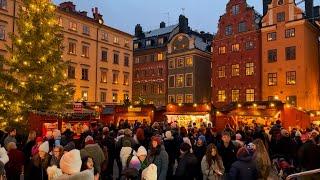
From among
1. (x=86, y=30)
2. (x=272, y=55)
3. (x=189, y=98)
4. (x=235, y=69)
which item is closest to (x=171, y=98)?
(x=189, y=98)

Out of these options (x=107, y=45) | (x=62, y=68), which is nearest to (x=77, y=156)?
(x=62, y=68)

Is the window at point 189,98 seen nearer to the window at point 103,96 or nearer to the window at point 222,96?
the window at point 222,96

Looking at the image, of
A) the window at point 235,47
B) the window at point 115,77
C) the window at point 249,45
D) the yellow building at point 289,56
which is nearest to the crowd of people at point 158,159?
the yellow building at point 289,56

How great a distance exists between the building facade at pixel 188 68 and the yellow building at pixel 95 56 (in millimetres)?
5765

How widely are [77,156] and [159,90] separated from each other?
5087cm

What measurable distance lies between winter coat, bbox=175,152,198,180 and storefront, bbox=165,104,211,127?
22047 millimetres

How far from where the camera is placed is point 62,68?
2172cm

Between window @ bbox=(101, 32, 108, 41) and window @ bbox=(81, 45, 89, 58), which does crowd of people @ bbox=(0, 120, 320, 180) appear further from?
window @ bbox=(101, 32, 108, 41)

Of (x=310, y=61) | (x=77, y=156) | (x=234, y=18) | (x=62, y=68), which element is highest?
(x=234, y=18)

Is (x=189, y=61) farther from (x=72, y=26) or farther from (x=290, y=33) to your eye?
(x=72, y=26)

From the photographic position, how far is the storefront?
3181cm

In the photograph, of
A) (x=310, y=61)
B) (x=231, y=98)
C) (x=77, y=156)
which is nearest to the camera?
(x=77, y=156)

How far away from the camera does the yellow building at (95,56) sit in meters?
43.6

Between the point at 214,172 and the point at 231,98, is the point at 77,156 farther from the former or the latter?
the point at 231,98
